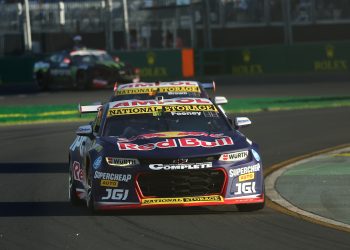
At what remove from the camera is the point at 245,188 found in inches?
409

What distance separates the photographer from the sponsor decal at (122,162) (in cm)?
1027

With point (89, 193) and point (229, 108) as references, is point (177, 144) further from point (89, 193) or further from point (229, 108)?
point (229, 108)

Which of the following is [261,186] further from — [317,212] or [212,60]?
[212,60]

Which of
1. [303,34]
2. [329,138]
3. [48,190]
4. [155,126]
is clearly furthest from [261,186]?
[303,34]

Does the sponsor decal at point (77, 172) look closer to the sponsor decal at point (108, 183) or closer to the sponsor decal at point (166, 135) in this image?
the sponsor decal at point (166, 135)

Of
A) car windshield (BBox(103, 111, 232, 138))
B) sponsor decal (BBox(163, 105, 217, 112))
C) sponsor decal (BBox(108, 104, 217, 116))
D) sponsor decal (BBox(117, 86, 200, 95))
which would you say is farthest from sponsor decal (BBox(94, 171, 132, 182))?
sponsor decal (BBox(117, 86, 200, 95))

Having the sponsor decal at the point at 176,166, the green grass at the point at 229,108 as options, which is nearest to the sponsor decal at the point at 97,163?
the sponsor decal at the point at 176,166

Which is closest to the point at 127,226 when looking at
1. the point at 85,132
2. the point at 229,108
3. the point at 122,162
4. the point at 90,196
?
the point at 122,162

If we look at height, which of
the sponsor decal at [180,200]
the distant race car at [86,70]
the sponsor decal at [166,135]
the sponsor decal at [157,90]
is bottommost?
the distant race car at [86,70]

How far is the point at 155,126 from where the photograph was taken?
11.5 meters

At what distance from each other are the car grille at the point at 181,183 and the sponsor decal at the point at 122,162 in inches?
5.9

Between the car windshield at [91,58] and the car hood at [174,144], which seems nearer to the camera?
the car hood at [174,144]

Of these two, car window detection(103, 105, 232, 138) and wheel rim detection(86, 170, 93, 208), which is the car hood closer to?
car window detection(103, 105, 232, 138)

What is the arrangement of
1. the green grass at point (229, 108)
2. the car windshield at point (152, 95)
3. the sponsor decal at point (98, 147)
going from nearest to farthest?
the sponsor decal at point (98, 147) < the car windshield at point (152, 95) < the green grass at point (229, 108)
